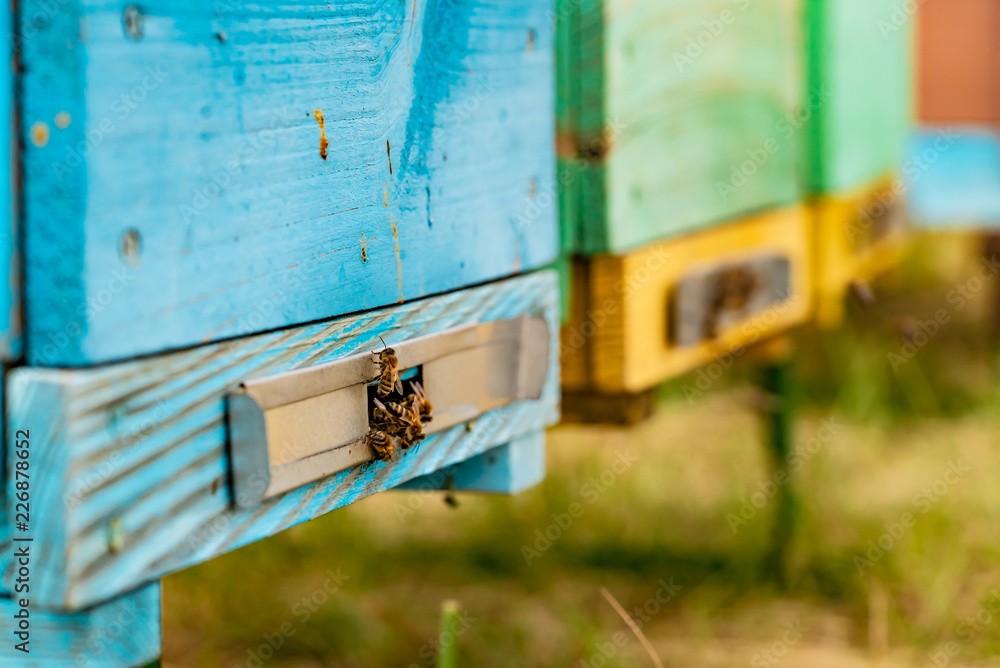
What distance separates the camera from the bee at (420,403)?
1.00 m

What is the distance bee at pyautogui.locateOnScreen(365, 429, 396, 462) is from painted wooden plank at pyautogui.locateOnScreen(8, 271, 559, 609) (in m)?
0.04

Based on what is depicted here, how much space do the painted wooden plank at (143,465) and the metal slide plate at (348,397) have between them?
15 millimetres

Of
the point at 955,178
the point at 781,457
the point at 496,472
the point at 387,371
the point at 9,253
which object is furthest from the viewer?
the point at 955,178

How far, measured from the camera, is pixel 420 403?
1009 mm

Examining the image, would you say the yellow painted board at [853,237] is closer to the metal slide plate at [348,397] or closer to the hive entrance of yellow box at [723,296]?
the hive entrance of yellow box at [723,296]

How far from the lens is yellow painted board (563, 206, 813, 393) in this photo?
149 centimetres

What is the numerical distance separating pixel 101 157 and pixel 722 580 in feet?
7.15

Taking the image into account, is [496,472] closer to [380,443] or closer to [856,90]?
[380,443]

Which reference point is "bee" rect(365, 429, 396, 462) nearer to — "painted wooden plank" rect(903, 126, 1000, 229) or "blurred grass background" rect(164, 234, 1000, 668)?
"blurred grass background" rect(164, 234, 1000, 668)

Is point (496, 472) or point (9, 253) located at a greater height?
point (9, 253)

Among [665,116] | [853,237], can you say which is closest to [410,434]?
[665,116]

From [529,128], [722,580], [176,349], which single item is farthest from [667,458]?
[176,349]

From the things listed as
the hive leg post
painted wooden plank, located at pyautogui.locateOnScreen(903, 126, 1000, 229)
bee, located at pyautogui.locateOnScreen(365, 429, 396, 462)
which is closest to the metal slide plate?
bee, located at pyautogui.locateOnScreen(365, 429, 396, 462)

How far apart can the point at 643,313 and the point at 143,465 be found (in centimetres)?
89
